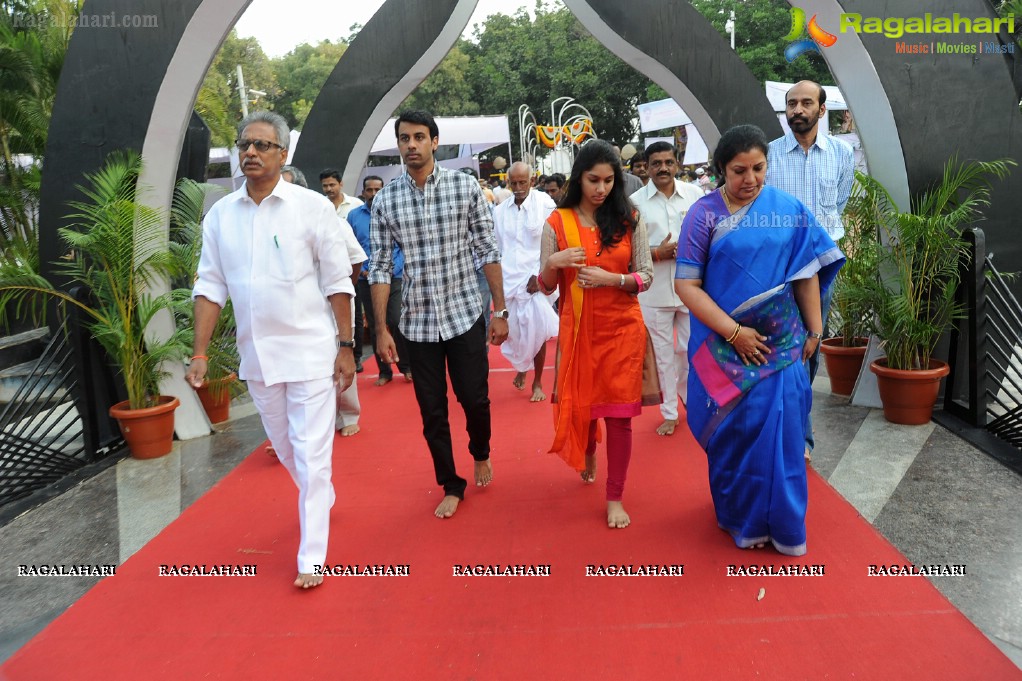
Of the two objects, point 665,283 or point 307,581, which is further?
point 665,283

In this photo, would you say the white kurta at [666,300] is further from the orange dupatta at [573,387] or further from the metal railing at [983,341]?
the metal railing at [983,341]

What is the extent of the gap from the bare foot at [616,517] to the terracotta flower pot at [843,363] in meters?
2.72

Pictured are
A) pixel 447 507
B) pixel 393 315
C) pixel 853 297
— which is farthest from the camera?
pixel 393 315

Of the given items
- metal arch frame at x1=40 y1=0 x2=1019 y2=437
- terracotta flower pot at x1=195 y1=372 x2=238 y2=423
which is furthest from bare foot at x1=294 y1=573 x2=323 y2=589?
terracotta flower pot at x1=195 y1=372 x2=238 y2=423

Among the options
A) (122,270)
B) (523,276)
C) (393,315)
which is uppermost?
(122,270)

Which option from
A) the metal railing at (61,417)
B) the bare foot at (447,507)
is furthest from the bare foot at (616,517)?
the metal railing at (61,417)

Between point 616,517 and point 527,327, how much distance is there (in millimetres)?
2713

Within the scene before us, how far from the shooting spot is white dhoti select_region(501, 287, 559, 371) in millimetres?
6277

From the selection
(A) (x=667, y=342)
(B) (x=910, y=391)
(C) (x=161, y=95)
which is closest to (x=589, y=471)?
(A) (x=667, y=342)

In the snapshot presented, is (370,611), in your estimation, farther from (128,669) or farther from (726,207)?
(726,207)

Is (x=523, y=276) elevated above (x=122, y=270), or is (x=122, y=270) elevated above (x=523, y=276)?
(x=122, y=270)

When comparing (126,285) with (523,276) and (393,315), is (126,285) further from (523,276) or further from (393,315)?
(523,276)

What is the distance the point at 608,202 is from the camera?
3.83 meters

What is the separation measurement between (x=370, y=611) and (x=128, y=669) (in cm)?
88
